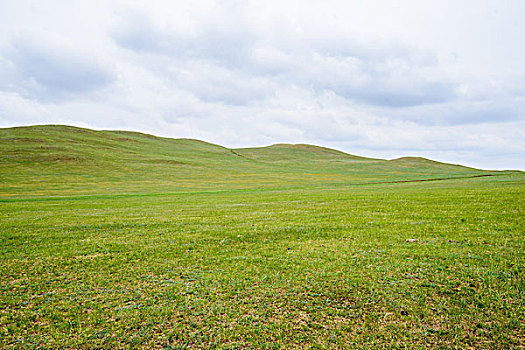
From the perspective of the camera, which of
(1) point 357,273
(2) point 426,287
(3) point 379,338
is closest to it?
(3) point 379,338

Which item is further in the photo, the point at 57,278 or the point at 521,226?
the point at 521,226

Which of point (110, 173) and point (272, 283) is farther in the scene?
point (110, 173)

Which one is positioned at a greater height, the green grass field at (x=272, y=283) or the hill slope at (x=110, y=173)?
the hill slope at (x=110, y=173)

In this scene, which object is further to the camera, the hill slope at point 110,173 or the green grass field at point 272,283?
the hill slope at point 110,173

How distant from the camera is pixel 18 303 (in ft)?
24.2

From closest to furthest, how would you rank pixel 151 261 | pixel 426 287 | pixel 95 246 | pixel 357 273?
pixel 426 287 < pixel 357 273 < pixel 151 261 < pixel 95 246

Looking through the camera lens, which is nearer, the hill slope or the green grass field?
the green grass field

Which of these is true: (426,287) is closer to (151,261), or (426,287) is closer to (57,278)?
(151,261)

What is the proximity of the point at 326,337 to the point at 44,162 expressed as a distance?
3558 inches

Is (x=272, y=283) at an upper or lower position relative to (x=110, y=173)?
lower

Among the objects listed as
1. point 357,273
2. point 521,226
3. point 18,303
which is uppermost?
point 521,226

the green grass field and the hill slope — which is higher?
the hill slope

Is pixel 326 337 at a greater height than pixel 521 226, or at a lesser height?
lesser

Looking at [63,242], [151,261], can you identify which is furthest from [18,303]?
[63,242]
